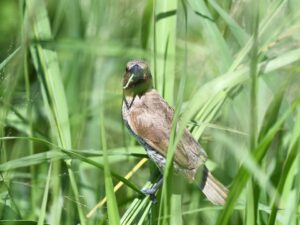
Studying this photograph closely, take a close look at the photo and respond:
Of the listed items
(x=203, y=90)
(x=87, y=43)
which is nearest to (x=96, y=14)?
(x=87, y=43)

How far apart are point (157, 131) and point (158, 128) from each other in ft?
0.06

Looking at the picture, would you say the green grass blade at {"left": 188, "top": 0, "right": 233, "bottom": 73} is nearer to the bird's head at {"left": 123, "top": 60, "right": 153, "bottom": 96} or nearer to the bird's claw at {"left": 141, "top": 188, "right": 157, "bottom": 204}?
the bird's head at {"left": 123, "top": 60, "right": 153, "bottom": 96}

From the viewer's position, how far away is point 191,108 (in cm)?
209

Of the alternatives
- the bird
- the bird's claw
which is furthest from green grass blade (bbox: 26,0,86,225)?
the bird

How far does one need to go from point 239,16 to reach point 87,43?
0.73 meters

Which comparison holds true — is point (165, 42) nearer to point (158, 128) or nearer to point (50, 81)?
point (158, 128)

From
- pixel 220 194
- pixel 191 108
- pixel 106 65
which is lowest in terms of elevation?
pixel 220 194

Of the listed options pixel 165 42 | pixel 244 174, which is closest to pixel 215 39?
pixel 165 42

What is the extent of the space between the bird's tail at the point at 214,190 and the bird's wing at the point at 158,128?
0.14 metres

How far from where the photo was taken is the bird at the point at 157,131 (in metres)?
2.89

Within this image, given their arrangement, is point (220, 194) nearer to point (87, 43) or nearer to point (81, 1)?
point (87, 43)

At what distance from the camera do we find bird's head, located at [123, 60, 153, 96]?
3.20m

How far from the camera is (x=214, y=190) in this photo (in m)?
2.85

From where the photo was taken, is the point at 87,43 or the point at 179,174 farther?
the point at 87,43
